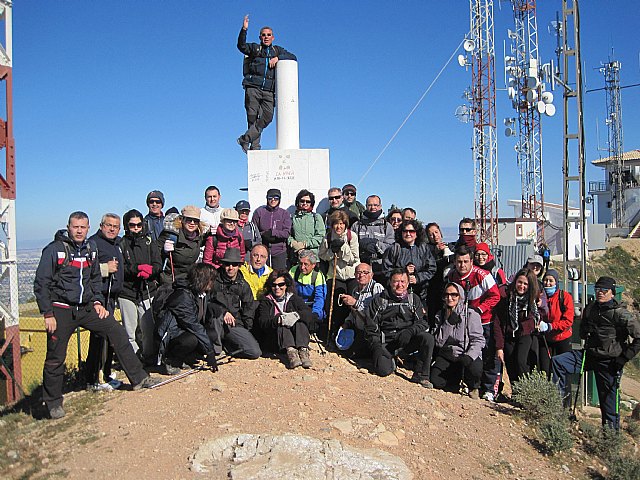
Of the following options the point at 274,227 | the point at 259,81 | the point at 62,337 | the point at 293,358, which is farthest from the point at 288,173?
the point at 62,337

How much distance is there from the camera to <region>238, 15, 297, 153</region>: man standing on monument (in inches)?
411

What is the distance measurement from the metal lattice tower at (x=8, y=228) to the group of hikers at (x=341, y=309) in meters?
1.20

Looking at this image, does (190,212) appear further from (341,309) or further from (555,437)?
(555,437)

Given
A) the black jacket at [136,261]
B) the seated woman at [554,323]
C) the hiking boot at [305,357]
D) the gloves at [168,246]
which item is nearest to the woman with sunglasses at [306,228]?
the hiking boot at [305,357]

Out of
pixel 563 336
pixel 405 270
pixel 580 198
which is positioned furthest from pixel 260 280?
pixel 580 198

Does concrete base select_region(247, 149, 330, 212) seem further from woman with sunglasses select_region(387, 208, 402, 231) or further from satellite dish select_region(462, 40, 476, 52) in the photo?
satellite dish select_region(462, 40, 476, 52)

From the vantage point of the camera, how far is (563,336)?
675 cm

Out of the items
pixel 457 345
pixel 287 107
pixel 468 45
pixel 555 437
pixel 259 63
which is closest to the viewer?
pixel 555 437

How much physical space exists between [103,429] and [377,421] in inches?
99.1

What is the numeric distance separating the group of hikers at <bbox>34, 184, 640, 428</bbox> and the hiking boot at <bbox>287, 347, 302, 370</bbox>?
13 mm

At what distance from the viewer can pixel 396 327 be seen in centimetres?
677

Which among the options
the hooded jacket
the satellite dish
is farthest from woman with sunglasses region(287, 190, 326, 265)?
the satellite dish

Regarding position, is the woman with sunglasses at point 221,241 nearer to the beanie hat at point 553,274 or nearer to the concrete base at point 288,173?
the concrete base at point 288,173

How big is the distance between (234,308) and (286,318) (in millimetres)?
667
